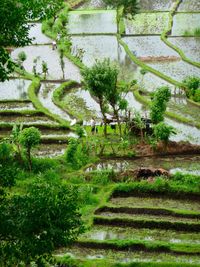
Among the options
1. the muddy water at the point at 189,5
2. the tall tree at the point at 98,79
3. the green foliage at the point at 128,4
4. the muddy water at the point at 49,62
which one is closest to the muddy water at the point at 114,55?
the muddy water at the point at 49,62

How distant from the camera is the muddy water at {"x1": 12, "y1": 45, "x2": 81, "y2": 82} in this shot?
27.3 m

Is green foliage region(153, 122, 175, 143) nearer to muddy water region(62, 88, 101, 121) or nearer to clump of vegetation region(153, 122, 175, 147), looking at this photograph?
clump of vegetation region(153, 122, 175, 147)

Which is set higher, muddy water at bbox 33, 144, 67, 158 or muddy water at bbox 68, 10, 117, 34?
muddy water at bbox 68, 10, 117, 34

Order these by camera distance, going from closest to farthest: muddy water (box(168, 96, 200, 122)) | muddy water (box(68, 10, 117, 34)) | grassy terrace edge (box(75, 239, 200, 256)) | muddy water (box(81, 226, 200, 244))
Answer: grassy terrace edge (box(75, 239, 200, 256))
muddy water (box(81, 226, 200, 244))
muddy water (box(168, 96, 200, 122))
muddy water (box(68, 10, 117, 34))

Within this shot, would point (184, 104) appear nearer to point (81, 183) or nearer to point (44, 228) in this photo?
point (81, 183)

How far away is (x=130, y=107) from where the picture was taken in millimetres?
23172

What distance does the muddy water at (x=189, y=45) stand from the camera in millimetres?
29156

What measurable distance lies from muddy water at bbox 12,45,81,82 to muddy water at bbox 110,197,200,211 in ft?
35.7

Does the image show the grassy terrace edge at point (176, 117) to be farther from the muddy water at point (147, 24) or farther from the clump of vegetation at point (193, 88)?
the muddy water at point (147, 24)

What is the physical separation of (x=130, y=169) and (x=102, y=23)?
19551mm

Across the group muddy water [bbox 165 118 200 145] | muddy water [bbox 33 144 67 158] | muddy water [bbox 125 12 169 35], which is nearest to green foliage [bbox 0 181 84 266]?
muddy water [bbox 33 144 67 158]

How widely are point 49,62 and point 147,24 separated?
27.7ft

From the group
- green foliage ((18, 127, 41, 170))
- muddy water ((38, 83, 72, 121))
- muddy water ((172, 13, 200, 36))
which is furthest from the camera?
muddy water ((172, 13, 200, 36))

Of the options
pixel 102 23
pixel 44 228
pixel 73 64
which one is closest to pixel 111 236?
pixel 44 228
